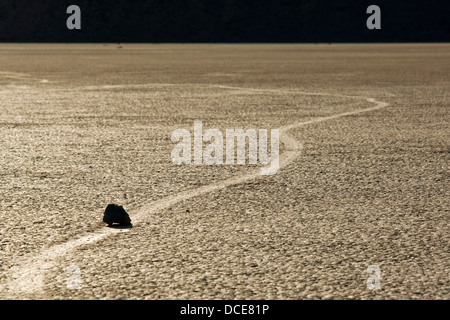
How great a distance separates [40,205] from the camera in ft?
20.3

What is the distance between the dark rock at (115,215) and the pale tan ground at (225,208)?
12 centimetres

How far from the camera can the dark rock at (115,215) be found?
5.48 meters

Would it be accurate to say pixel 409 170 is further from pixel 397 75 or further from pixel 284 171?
pixel 397 75
